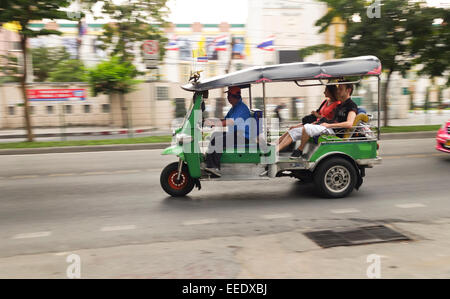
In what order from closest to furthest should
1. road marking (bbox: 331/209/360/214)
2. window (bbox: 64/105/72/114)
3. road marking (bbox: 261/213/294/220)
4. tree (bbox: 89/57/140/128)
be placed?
road marking (bbox: 261/213/294/220)
road marking (bbox: 331/209/360/214)
window (bbox: 64/105/72/114)
tree (bbox: 89/57/140/128)

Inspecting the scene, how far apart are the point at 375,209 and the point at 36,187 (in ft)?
21.4

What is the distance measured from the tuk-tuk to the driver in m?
0.10

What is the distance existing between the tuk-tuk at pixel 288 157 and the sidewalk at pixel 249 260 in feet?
Answer: 6.32

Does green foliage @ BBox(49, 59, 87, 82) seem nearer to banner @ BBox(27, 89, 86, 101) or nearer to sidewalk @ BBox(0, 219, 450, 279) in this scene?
banner @ BBox(27, 89, 86, 101)

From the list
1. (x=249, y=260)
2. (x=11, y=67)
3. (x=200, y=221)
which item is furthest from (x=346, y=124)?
(x=11, y=67)

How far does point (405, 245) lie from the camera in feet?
15.1

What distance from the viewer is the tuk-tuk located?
664 cm

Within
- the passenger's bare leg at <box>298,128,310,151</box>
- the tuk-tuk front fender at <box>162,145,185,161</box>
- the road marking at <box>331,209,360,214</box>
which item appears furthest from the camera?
the passenger's bare leg at <box>298,128,310,151</box>

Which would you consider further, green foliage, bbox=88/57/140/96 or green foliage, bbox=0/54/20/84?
green foliage, bbox=88/57/140/96

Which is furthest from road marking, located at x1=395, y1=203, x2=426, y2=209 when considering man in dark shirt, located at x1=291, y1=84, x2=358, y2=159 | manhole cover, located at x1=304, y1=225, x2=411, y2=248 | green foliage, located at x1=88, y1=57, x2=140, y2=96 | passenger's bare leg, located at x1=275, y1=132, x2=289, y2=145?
green foliage, located at x1=88, y1=57, x2=140, y2=96

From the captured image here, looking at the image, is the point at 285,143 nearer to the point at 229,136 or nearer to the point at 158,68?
the point at 229,136

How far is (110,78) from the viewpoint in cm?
2117
